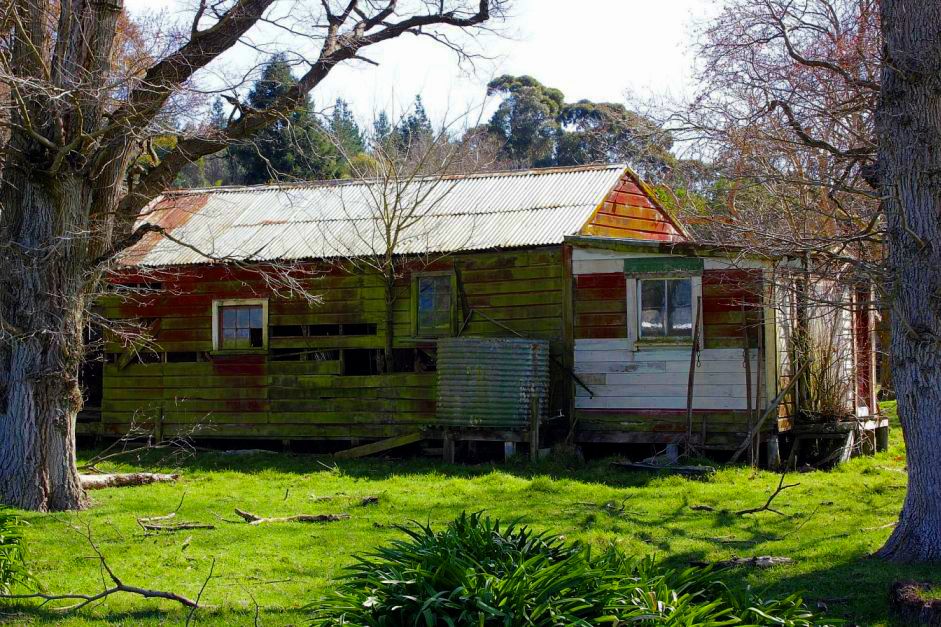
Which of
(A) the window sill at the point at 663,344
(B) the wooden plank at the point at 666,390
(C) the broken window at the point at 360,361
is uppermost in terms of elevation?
(A) the window sill at the point at 663,344

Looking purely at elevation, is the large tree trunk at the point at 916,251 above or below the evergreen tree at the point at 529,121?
below

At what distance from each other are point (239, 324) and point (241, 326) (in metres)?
0.06

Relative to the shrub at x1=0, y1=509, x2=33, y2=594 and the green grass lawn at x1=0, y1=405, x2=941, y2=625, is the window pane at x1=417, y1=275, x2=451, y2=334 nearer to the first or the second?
the green grass lawn at x1=0, y1=405, x2=941, y2=625

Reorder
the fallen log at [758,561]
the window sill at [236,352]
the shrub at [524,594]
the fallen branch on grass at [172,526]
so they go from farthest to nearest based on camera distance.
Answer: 1. the window sill at [236,352]
2. the fallen branch on grass at [172,526]
3. the fallen log at [758,561]
4. the shrub at [524,594]

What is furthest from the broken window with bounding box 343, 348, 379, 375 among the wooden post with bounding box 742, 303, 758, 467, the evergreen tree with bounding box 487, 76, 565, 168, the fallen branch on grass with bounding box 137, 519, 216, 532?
the evergreen tree with bounding box 487, 76, 565, 168

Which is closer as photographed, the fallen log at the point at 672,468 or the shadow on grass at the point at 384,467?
the fallen log at the point at 672,468

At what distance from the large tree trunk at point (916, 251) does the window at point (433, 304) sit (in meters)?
8.83

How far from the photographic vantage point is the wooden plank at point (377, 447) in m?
15.8

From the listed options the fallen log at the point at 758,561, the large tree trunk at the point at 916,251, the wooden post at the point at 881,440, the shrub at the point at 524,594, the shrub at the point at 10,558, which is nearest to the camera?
the shrub at the point at 524,594

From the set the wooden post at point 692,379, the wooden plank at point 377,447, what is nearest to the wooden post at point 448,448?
the wooden plank at point 377,447

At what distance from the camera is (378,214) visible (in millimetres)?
17859

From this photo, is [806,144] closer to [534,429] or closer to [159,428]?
[534,429]

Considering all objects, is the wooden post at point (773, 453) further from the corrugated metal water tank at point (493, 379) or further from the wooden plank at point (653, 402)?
the corrugated metal water tank at point (493, 379)

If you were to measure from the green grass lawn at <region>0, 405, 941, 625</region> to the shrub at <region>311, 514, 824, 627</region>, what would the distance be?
214 cm
